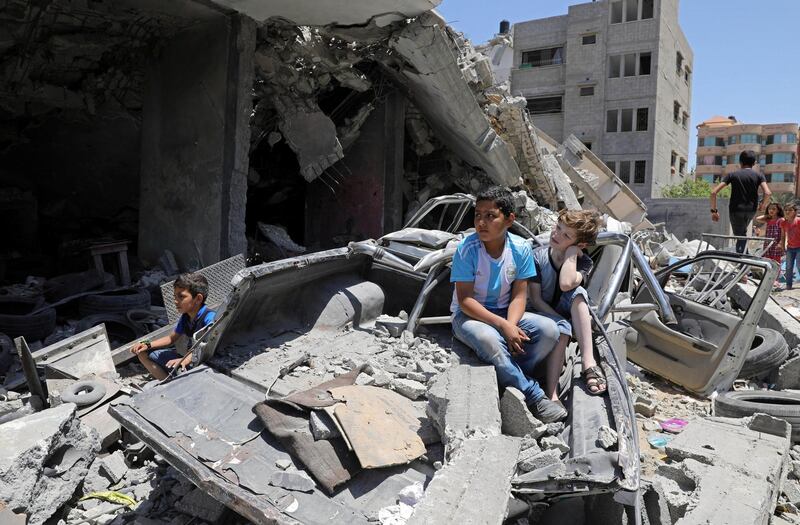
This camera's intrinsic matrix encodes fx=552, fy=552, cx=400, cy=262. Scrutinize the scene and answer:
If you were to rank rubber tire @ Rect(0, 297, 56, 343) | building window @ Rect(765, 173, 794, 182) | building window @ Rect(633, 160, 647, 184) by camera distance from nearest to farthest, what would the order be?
rubber tire @ Rect(0, 297, 56, 343) → building window @ Rect(633, 160, 647, 184) → building window @ Rect(765, 173, 794, 182)

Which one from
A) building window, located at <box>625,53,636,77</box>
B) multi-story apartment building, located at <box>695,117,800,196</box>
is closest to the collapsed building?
building window, located at <box>625,53,636,77</box>

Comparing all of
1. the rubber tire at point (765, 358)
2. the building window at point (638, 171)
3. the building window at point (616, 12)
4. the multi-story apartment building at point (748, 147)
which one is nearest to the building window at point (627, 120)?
the building window at point (638, 171)

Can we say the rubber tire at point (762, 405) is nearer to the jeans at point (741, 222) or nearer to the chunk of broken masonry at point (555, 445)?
the chunk of broken masonry at point (555, 445)

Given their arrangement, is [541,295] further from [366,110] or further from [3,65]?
[3,65]

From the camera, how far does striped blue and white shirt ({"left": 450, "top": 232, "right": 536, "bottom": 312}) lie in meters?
3.46

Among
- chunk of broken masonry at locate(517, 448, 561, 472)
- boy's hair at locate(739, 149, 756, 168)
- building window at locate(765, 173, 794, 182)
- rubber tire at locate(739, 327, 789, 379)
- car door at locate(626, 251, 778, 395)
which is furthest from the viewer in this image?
building window at locate(765, 173, 794, 182)

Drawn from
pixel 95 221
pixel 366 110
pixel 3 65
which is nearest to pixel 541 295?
pixel 366 110

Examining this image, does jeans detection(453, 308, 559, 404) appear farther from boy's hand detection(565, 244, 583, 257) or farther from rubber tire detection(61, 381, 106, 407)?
rubber tire detection(61, 381, 106, 407)

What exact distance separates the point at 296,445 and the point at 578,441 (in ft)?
4.21

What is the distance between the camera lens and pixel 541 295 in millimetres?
3674

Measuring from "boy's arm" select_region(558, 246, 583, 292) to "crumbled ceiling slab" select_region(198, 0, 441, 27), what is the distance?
16.0 ft

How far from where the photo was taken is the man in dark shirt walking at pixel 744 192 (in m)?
8.38

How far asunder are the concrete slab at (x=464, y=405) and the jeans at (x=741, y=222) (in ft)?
25.4

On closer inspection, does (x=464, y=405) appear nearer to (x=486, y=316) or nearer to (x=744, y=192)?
(x=486, y=316)
